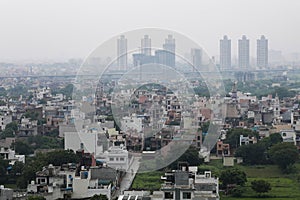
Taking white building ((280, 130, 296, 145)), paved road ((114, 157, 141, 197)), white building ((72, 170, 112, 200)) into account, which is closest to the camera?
white building ((72, 170, 112, 200))

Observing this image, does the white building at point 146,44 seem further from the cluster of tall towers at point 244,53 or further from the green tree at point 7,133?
the cluster of tall towers at point 244,53

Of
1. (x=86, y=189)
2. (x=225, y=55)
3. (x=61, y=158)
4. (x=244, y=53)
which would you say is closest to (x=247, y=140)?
(x=61, y=158)

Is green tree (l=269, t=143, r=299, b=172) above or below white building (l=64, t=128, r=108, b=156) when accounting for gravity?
below

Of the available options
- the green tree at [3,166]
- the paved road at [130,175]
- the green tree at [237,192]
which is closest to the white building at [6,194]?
the paved road at [130,175]

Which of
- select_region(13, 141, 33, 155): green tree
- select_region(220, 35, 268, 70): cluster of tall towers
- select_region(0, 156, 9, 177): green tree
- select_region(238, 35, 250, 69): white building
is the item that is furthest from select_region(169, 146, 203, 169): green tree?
select_region(238, 35, 250, 69): white building

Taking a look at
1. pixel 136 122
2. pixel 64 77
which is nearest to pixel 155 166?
pixel 136 122

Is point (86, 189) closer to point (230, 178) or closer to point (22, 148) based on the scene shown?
point (230, 178)

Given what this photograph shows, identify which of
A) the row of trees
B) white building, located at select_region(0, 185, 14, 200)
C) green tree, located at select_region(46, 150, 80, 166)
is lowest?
the row of trees

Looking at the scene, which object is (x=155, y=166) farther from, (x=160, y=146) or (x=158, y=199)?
(x=158, y=199)

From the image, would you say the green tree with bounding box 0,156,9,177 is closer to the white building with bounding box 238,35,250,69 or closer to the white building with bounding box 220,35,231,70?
the white building with bounding box 220,35,231,70
